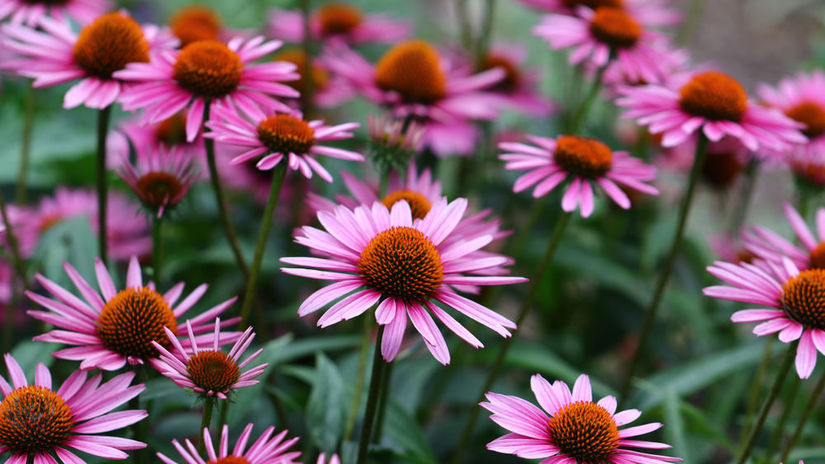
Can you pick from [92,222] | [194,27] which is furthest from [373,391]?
[194,27]

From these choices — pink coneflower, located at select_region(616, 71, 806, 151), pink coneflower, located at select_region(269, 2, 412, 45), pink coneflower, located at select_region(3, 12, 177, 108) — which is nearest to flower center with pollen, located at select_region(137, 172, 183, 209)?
pink coneflower, located at select_region(3, 12, 177, 108)

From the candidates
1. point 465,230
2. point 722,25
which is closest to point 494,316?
point 465,230

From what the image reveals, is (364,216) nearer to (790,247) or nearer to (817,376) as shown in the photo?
(790,247)

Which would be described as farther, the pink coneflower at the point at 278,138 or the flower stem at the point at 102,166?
the flower stem at the point at 102,166

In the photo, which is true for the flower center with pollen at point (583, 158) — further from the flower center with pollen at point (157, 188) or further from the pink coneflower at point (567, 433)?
the flower center with pollen at point (157, 188)

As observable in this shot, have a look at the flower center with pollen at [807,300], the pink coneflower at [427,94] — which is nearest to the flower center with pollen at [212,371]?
the flower center with pollen at [807,300]

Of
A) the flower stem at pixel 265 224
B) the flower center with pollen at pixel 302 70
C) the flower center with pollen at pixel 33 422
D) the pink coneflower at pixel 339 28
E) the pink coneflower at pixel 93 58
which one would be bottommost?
the flower center with pollen at pixel 33 422

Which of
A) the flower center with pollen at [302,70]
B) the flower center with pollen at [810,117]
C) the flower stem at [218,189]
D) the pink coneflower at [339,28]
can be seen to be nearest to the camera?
the flower stem at [218,189]
